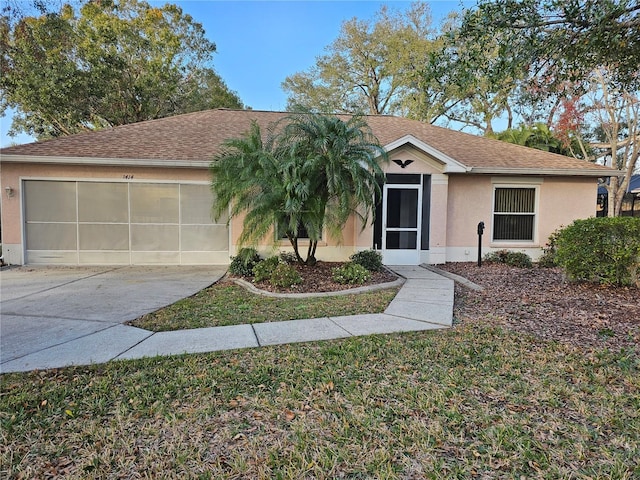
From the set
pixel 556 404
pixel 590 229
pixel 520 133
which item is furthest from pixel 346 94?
pixel 556 404

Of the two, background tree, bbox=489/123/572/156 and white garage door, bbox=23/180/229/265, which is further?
background tree, bbox=489/123/572/156

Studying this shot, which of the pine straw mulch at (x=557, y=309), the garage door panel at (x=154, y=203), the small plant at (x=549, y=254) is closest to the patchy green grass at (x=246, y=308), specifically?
the pine straw mulch at (x=557, y=309)

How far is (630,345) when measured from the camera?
4.39 metres

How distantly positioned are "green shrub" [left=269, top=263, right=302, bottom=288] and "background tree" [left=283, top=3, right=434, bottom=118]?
660 inches

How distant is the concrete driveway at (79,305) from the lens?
169 inches

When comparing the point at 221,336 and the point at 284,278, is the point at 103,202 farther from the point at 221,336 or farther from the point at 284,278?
the point at 221,336

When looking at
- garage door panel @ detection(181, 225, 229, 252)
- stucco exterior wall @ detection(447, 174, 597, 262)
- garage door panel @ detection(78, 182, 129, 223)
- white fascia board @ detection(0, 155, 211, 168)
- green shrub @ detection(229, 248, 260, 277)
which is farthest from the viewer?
stucco exterior wall @ detection(447, 174, 597, 262)

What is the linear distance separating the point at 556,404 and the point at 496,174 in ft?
30.7

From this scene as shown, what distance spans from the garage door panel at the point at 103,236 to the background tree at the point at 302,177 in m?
4.54

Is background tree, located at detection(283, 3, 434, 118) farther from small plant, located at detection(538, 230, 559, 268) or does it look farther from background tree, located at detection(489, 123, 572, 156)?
small plant, located at detection(538, 230, 559, 268)

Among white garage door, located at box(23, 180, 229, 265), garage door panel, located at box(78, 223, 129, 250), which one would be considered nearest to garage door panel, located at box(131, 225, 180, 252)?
white garage door, located at box(23, 180, 229, 265)

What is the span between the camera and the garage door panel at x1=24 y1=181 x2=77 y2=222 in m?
10.1

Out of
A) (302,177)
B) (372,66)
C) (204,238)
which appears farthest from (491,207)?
(372,66)

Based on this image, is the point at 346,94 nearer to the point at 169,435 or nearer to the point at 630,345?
the point at 630,345
